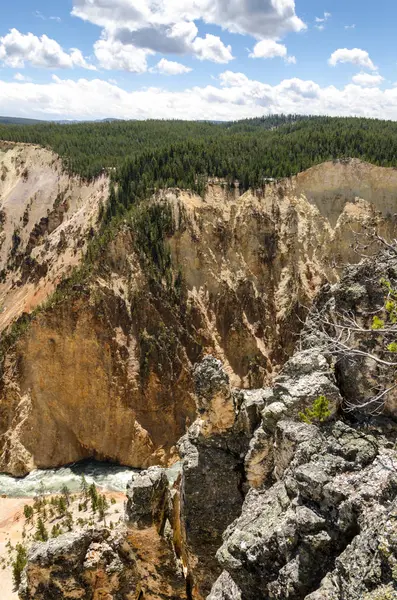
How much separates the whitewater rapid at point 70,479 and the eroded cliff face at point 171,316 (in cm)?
84

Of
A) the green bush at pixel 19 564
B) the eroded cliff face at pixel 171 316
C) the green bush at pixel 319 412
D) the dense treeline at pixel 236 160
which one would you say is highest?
the dense treeline at pixel 236 160

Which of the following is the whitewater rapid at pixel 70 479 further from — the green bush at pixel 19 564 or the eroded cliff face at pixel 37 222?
the eroded cliff face at pixel 37 222

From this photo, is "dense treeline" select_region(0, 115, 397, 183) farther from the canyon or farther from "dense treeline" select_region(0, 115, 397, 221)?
the canyon

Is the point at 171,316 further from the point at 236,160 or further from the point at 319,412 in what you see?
the point at 319,412

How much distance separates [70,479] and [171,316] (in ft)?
51.4

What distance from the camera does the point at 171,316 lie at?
40.8 m

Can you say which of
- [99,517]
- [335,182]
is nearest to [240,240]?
[335,182]

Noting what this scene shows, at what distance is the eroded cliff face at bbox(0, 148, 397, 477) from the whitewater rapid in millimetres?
845

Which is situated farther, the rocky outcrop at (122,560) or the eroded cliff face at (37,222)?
the eroded cliff face at (37,222)

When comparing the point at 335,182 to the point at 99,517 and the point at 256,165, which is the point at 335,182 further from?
the point at 99,517

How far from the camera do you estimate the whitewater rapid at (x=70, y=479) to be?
Result: 33.3m

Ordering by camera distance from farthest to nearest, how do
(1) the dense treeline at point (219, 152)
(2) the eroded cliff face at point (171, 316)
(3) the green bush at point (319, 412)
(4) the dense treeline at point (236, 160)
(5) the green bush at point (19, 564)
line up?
(1) the dense treeline at point (219, 152) < (4) the dense treeline at point (236, 160) < (2) the eroded cliff face at point (171, 316) < (5) the green bush at point (19, 564) < (3) the green bush at point (319, 412)

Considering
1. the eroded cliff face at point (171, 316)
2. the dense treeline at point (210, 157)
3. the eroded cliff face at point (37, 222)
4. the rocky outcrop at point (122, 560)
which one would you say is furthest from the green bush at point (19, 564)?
the dense treeline at point (210, 157)

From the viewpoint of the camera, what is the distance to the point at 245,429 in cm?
1579
